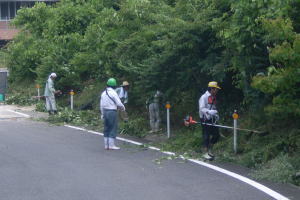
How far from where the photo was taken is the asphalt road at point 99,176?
9.67m

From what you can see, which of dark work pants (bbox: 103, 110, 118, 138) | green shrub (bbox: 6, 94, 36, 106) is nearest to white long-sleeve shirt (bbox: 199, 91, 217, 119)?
dark work pants (bbox: 103, 110, 118, 138)

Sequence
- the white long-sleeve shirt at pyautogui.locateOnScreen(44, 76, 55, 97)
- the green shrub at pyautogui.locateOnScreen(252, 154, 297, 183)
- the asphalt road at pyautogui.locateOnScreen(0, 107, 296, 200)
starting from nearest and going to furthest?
the asphalt road at pyautogui.locateOnScreen(0, 107, 296, 200) < the green shrub at pyautogui.locateOnScreen(252, 154, 297, 183) < the white long-sleeve shirt at pyautogui.locateOnScreen(44, 76, 55, 97)

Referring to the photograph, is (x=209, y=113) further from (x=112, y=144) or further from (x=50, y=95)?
(x=50, y=95)

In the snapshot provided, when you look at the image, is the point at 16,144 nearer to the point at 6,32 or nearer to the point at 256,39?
the point at 256,39

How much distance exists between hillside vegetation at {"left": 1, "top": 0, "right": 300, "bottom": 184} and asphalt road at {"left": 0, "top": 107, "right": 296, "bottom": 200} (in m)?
1.31

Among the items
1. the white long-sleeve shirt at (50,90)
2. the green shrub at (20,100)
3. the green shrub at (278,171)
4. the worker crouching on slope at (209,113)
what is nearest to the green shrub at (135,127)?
the worker crouching on slope at (209,113)

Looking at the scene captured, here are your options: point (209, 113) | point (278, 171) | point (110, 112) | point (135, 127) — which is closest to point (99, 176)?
point (209, 113)

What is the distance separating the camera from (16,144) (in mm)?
15602

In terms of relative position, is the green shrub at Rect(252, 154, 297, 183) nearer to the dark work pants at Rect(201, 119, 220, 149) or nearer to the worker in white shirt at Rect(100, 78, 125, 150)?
the dark work pants at Rect(201, 119, 220, 149)

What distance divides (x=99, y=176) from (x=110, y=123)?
3.43 meters

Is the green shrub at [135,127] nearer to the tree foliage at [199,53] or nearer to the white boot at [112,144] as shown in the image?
the tree foliage at [199,53]

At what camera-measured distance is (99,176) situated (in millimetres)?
11227

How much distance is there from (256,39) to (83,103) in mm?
12139

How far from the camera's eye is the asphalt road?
967 cm
